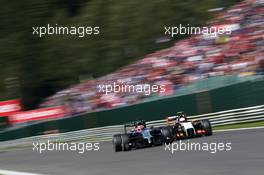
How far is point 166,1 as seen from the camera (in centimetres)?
3384

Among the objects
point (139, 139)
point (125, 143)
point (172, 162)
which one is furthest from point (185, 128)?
point (172, 162)

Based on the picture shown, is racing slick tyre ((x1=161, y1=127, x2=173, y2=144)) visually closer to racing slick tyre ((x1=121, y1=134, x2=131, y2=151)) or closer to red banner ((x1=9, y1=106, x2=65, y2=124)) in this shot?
racing slick tyre ((x1=121, y1=134, x2=131, y2=151))

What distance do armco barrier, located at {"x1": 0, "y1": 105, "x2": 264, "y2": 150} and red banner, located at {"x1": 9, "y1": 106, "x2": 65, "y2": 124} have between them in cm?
173

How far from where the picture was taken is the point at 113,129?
20.3m

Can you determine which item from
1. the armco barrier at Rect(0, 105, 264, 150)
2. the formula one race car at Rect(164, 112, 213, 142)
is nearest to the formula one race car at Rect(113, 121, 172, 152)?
the formula one race car at Rect(164, 112, 213, 142)

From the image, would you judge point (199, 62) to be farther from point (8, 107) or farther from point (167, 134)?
point (8, 107)

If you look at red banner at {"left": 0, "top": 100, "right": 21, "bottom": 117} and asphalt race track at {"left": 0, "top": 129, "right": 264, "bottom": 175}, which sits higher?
asphalt race track at {"left": 0, "top": 129, "right": 264, "bottom": 175}

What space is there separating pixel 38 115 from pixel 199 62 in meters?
8.46

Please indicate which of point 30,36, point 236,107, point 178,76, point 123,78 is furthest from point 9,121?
point 30,36

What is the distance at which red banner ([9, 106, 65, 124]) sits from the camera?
24.5m

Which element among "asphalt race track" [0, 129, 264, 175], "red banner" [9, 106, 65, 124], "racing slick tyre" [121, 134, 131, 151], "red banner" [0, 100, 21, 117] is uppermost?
"asphalt race track" [0, 129, 264, 175]

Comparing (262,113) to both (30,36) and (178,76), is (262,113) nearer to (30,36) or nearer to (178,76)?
(178,76)

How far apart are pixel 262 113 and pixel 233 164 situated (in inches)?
339

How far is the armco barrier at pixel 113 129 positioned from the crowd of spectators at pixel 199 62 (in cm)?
104
